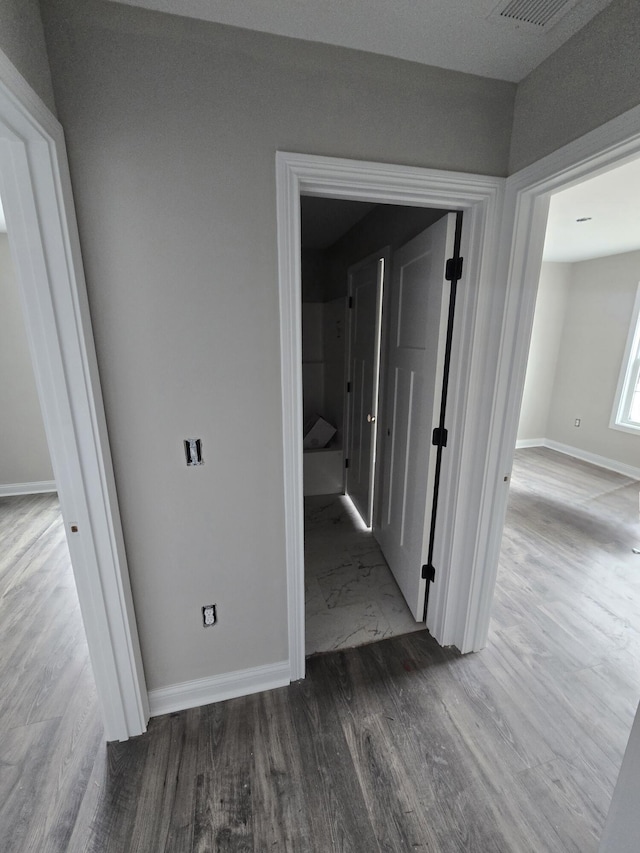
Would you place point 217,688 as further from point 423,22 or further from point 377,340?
point 423,22

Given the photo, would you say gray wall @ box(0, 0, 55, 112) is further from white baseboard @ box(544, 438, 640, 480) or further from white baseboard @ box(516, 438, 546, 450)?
white baseboard @ box(516, 438, 546, 450)

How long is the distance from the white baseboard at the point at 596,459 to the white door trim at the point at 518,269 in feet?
12.5

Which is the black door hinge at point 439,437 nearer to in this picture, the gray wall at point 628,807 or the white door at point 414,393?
the white door at point 414,393

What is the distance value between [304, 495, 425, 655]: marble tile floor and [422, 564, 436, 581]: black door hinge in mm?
A: 314

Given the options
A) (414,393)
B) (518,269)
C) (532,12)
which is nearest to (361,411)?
(414,393)

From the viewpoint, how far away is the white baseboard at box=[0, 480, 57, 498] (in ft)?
12.1

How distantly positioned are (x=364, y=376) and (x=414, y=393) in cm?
97

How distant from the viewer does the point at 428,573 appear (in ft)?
6.39

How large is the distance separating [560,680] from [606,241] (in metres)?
4.21

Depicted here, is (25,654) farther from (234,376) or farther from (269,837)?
(234,376)

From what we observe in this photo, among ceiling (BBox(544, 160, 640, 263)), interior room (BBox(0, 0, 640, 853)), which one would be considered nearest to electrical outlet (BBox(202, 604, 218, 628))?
interior room (BBox(0, 0, 640, 853))

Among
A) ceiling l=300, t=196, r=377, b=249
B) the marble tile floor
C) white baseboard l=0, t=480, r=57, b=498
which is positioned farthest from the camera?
white baseboard l=0, t=480, r=57, b=498

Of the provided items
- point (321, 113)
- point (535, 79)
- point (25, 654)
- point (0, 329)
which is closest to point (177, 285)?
point (321, 113)

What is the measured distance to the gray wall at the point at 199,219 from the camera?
3.51 feet
